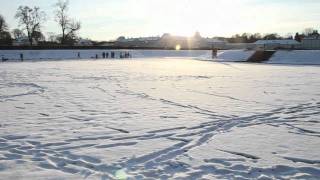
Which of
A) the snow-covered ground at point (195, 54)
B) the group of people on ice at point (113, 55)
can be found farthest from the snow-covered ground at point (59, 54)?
the group of people on ice at point (113, 55)

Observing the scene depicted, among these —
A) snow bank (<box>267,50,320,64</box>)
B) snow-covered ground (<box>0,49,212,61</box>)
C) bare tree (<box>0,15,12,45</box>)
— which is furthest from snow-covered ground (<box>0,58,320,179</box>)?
bare tree (<box>0,15,12,45</box>)

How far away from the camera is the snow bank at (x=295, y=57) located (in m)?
49.8

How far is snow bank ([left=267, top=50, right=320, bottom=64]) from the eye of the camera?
49.8 meters

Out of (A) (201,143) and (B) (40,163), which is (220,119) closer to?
(A) (201,143)

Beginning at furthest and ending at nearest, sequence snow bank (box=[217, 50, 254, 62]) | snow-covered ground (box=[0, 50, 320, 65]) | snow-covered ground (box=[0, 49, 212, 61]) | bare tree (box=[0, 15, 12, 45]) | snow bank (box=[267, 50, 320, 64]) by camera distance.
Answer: bare tree (box=[0, 15, 12, 45])
snow-covered ground (box=[0, 49, 212, 61])
snow bank (box=[217, 50, 254, 62])
snow-covered ground (box=[0, 50, 320, 65])
snow bank (box=[267, 50, 320, 64])

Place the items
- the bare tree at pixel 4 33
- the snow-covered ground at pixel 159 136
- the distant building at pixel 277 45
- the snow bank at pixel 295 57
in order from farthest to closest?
1. the distant building at pixel 277 45
2. the bare tree at pixel 4 33
3. the snow bank at pixel 295 57
4. the snow-covered ground at pixel 159 136

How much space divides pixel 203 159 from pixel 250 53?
51.8 meters

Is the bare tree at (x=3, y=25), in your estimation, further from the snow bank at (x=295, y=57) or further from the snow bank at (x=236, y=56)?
the snow bank at (x=295, y=57)

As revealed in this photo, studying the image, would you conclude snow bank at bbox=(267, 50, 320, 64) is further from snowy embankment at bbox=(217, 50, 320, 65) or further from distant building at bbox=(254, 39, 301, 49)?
distant building at bbox=(254, 39, 301, 49)

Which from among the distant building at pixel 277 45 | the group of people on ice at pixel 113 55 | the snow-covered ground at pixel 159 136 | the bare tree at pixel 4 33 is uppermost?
the bare tree at pixel 4 33

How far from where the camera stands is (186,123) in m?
10.4

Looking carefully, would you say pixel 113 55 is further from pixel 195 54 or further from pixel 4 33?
pixel 4 33

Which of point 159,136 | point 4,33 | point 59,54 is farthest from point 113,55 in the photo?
point 159,136

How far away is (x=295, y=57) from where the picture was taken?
52.5 metres
